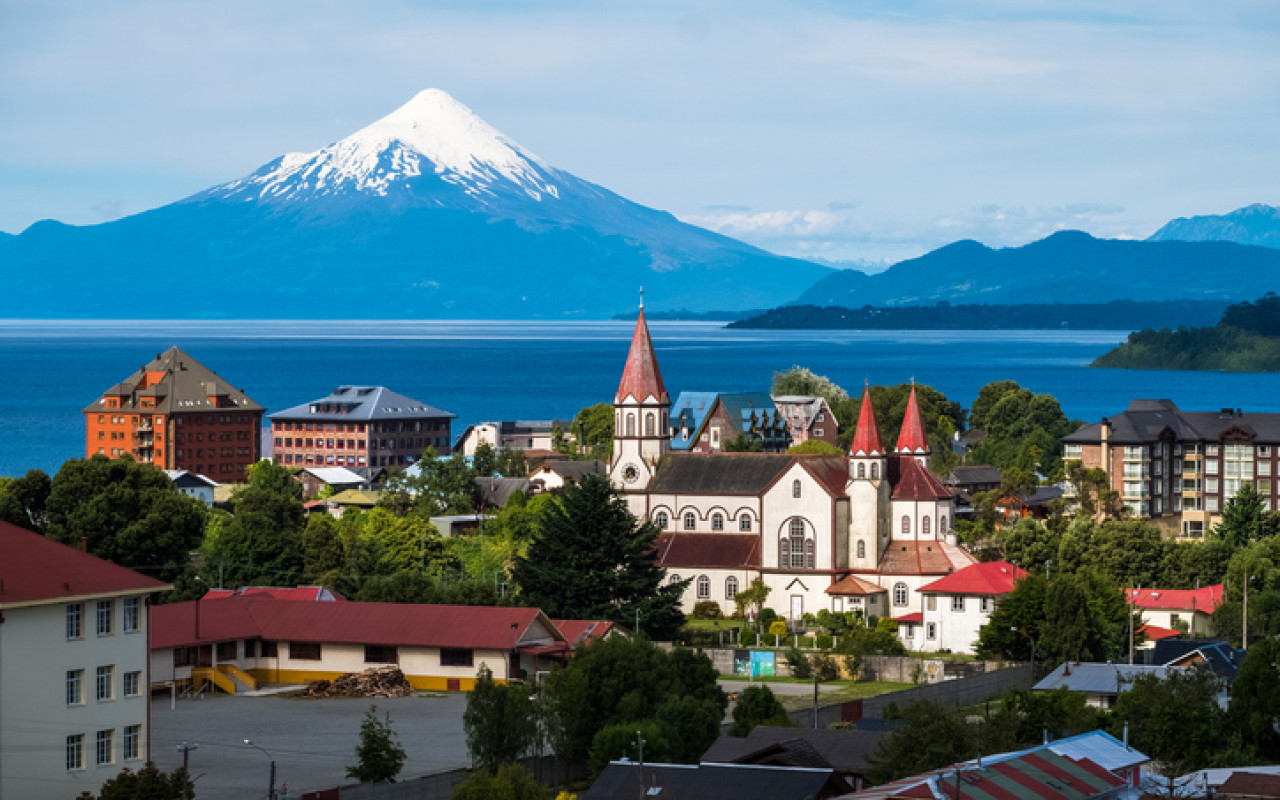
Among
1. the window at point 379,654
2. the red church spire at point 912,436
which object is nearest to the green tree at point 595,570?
the window at point 379,654

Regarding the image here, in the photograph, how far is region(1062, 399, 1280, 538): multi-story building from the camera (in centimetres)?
10581

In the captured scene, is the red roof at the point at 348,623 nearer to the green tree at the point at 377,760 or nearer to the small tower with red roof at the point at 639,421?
the green tree at the point at 377,760

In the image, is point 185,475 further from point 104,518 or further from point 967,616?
point 967,616

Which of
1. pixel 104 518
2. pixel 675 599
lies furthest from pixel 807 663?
pixel 104 518

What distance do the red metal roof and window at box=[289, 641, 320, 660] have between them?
22229 millimetres

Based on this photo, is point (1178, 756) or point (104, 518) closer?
point (1178, 756)

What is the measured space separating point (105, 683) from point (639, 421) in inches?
1875

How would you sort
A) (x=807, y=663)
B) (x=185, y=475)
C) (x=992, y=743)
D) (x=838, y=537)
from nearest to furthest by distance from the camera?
(x=992, y=743), (x=807, y=663), (x=838, y=537), (x=185, y=475)

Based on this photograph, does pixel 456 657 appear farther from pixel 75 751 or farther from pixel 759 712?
pixel 75 751

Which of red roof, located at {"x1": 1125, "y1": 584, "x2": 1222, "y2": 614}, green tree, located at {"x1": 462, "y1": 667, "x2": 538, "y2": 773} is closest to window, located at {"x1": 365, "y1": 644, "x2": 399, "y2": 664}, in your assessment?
green tree, located at {"x1": 462, "y1": 667, "x2": 538, "y2": 773}

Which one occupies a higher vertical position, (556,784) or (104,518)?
(104,518)

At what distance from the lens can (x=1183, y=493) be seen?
10850cm

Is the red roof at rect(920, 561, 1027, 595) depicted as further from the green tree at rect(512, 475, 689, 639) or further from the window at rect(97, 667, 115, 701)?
the window at rect(97, 667, 115, 701)

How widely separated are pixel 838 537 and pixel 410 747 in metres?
33.8
